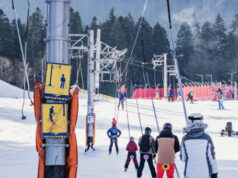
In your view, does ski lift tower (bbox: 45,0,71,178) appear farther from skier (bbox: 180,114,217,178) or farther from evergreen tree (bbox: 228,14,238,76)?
evergreen tree (bbox: 228,14,238,76)

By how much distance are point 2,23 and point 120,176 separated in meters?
61.4

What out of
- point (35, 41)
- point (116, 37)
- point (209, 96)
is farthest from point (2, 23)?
point (209, 96)

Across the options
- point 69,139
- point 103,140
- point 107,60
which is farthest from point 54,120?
point 107,60

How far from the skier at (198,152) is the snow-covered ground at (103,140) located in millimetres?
4561

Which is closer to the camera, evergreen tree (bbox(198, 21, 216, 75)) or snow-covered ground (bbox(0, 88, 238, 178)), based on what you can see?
snow-covered ground (bbox(0, 88, 238, 178))

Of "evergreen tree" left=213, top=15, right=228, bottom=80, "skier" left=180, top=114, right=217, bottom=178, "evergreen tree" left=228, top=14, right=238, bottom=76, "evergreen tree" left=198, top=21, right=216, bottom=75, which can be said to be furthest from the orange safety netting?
"evergreen tree" left=198, top=21, right=216, bottom=75

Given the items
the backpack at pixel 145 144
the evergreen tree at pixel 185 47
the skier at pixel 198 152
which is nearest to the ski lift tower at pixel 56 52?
the skier at pixel 198 152

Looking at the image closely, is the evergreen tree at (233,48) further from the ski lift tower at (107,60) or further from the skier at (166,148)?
the skier at (166,148)

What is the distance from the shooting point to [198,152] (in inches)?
203

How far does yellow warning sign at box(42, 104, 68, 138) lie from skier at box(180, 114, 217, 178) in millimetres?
1805

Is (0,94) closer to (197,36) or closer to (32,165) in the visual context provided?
(32,165)

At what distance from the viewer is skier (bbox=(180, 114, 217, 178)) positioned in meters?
5.16

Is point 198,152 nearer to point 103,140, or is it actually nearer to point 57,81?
point 57,81

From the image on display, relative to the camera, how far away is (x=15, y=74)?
6306 centimetres
